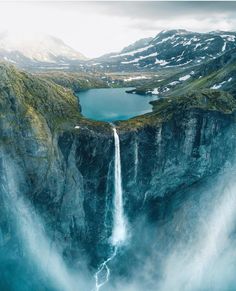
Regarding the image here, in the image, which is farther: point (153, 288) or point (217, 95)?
point (217, 95)

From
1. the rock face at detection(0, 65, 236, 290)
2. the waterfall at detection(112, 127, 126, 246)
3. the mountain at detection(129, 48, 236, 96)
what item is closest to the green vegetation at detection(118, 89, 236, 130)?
the rock face at detection(0, 65, 236, 290)

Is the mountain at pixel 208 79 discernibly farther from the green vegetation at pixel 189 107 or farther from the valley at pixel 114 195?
the valley at pixel 114 195

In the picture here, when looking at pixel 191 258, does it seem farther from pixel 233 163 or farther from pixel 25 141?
pixel 25 141

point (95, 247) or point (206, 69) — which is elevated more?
point (206, 69)

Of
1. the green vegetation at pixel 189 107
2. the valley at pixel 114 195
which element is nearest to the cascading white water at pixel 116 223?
the valley at pixel 114 195

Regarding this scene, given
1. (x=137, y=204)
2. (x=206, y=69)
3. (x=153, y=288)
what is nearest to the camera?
(x=153, y=288)

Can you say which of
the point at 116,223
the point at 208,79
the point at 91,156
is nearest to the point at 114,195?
the point at 116,223

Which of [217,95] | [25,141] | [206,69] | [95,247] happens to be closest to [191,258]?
[95,247]

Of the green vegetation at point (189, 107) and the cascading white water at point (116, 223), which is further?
the green vegetation at point (189, 107)
